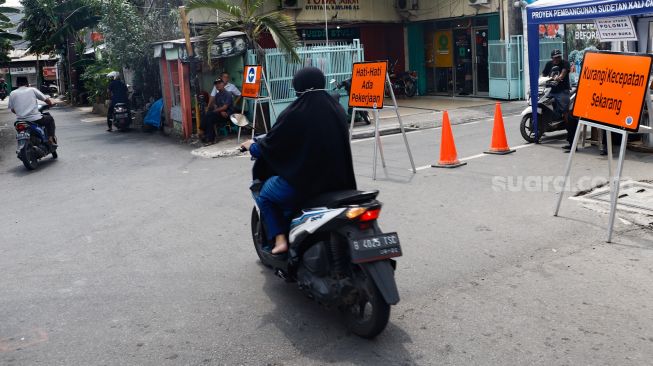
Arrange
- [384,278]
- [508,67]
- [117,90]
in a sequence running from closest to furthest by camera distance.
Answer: [384,278] < [117,90] < [508,67]

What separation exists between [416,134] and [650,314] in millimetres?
10503

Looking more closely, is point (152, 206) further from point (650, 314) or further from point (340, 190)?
point (650, 314)

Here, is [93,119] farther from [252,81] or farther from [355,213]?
[355,213]

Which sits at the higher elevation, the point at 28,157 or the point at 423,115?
the point at 423,115

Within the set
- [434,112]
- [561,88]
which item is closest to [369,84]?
[561,88]

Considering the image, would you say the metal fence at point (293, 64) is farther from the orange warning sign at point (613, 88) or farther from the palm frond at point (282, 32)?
the orange warning sign at point (613, 88)

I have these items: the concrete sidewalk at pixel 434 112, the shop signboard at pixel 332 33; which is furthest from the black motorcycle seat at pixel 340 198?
the shop signboard at pixel 332 33

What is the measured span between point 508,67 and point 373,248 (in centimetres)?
1729

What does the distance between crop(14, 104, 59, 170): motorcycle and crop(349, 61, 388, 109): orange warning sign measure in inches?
248

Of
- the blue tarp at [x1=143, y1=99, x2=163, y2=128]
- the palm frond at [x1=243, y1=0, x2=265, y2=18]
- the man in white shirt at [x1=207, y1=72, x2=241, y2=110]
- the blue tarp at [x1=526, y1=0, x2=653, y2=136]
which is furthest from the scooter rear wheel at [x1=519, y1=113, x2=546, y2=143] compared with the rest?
the blue tarp at [x1=143, y1=99, x2=163, y2=128]

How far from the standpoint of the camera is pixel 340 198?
15.3 feet

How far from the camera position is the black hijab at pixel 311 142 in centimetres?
490

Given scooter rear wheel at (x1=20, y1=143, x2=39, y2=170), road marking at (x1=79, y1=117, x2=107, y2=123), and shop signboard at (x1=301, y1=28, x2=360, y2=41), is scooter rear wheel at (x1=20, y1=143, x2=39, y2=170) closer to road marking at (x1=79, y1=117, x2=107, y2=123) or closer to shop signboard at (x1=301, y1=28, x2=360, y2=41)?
road marking at (x1=79, y1=117, x2=107, y2=123)

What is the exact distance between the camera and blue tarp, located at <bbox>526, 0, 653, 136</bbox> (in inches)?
396
